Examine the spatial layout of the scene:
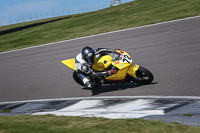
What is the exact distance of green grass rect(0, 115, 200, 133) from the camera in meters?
A: 4.54

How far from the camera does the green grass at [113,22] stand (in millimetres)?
17594

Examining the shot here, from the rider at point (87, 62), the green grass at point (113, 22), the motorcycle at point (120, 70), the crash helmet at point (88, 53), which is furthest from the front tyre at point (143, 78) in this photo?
the green grass at point (113, 22)

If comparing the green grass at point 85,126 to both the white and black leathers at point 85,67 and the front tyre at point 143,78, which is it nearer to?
the white and black leathers at point 85,67

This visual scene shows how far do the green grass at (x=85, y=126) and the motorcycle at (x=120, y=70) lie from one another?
7.44ft

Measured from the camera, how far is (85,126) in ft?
16.8

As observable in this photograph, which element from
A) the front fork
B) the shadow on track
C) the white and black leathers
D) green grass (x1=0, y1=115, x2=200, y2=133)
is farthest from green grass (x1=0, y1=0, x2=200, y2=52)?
green grass (x1=0, y1=115, x2=200, y2=133)

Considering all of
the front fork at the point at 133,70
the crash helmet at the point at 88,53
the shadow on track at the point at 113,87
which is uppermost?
the crash helmet at the point at 88,53

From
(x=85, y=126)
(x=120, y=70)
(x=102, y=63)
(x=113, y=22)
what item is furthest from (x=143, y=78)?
(x=113, y=22)

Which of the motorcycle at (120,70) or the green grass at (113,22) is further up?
the green grass at (113,22)

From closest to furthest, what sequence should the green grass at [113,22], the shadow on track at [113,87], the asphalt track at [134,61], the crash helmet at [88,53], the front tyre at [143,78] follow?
the crash helmet at [88,53] → the front tyre at [143,78] → the asphalt track at [134,61] → the shadow on track at [113,87] → the green grass at [113,22]

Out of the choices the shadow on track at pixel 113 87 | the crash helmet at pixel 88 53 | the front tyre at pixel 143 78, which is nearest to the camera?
the crash helmet at pixel 88 53

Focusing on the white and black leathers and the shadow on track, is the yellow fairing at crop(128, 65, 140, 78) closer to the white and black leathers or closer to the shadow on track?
the shadow on track

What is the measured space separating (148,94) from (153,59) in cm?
337

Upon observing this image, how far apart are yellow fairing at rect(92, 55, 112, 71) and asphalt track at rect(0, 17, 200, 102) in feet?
2.37
